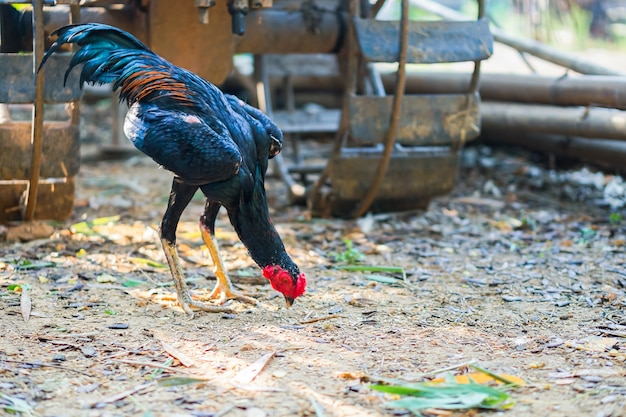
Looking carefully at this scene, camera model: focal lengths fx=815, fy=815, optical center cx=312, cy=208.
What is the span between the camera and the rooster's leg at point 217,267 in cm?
522

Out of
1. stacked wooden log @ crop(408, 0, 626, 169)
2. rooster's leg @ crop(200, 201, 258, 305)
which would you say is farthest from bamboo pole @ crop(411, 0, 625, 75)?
rooster's leg @ crop(200, 201, 258, 305)

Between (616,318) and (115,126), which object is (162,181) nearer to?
(115,126)

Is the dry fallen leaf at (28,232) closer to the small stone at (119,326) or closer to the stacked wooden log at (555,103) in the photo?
the small stone at (119,326)

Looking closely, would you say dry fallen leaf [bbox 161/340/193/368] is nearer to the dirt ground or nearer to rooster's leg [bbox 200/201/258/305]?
the dirt ground

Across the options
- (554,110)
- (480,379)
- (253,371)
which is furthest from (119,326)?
(554,110)

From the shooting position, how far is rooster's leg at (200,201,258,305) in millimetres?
5219

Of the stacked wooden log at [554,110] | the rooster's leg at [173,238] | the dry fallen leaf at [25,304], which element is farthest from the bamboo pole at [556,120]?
the dry fallen leaf at [25,304]

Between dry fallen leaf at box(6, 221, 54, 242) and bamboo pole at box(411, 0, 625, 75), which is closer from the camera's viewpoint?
dry fallen leaf at box(6, 221, 54, 242)

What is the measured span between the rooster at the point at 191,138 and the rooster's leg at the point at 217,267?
4 cm

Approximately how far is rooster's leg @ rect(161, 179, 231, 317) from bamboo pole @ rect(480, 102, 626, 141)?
404 centimetres

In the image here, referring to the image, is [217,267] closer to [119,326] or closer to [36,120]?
[119,326]

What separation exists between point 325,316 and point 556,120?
13.0ft

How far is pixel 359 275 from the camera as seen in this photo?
582cm

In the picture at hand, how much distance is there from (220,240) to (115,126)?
152 inches
